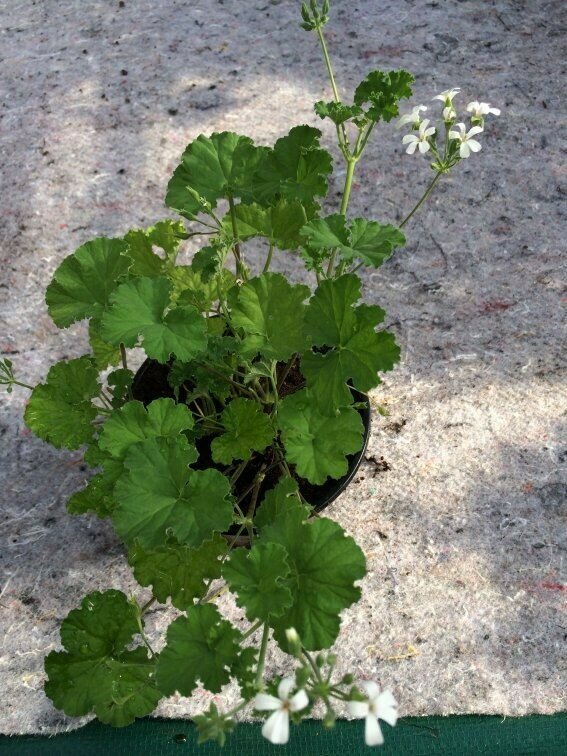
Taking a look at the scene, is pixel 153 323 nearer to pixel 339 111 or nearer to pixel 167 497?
pixel 167 497

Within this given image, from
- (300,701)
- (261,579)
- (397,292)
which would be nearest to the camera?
(300,701)

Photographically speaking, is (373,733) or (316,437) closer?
(373,733)

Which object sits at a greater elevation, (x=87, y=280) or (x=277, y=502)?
(x=87, y=280)

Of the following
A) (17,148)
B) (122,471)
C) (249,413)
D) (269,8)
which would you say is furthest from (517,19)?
(122,471)

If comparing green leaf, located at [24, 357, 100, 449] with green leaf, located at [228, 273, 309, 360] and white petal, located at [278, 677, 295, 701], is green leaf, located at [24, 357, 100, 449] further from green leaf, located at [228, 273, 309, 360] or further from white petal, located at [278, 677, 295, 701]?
white petal, located at [278, 677, 295, 701]

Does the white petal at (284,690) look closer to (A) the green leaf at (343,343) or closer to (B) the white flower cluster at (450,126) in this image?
(A) the green leaf at (343,343)

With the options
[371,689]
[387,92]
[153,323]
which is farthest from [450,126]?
[371,689]

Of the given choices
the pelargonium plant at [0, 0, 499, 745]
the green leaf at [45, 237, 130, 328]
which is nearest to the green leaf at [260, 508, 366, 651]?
the pelargonium plant at [0, 0, 499, 745]
